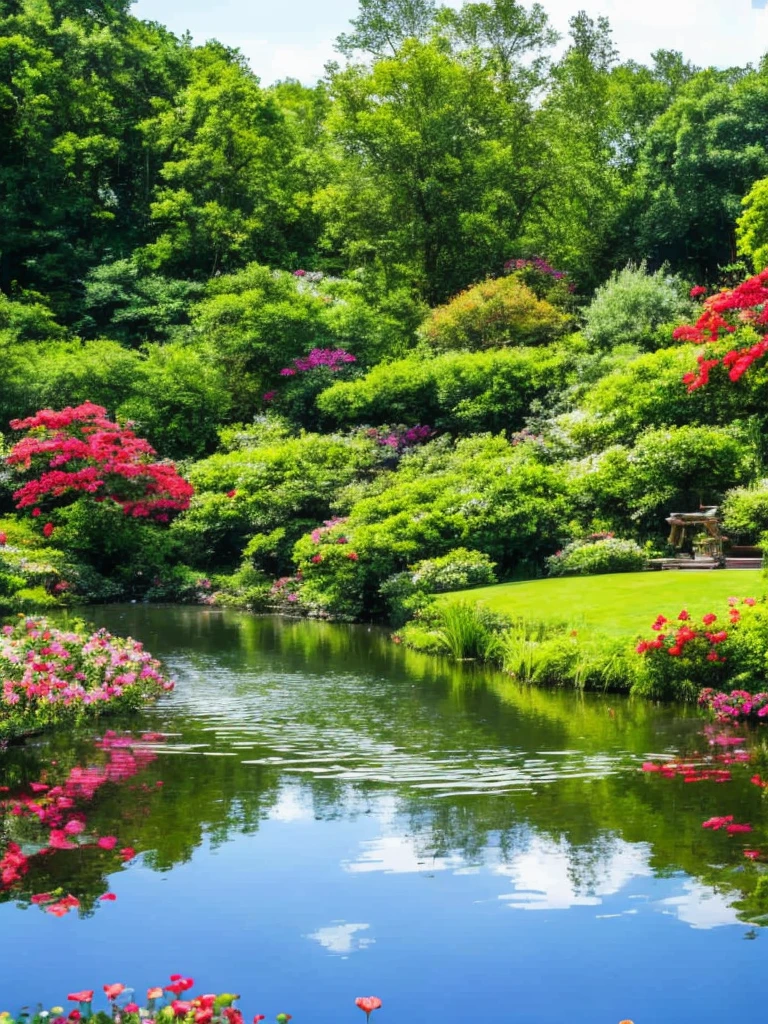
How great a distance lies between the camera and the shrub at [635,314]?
28.3 metres

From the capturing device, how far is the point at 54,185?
41312mm

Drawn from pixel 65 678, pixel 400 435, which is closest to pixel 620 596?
pixel 65 678

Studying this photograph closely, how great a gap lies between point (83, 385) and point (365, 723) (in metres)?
18.2

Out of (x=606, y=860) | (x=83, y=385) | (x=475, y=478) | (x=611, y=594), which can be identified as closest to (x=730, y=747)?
(x=606, y=860)

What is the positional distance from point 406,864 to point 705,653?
618 centimetres

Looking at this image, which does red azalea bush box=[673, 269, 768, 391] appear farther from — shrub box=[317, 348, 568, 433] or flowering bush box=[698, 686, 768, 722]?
shrub box=[317, 348, 568, 433]

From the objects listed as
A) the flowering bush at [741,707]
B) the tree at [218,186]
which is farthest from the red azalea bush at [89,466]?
the tree at [218,186]

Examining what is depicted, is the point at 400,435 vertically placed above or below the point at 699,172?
below

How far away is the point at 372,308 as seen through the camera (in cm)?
3478

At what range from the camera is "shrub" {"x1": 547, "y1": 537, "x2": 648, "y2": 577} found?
1931cm

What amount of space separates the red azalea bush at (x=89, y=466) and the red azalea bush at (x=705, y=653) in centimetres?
1449

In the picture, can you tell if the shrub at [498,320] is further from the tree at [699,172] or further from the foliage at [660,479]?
the tree at [699,172]

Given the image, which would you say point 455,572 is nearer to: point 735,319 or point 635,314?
point 735,319

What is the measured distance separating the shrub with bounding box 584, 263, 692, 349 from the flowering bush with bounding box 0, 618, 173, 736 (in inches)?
715
